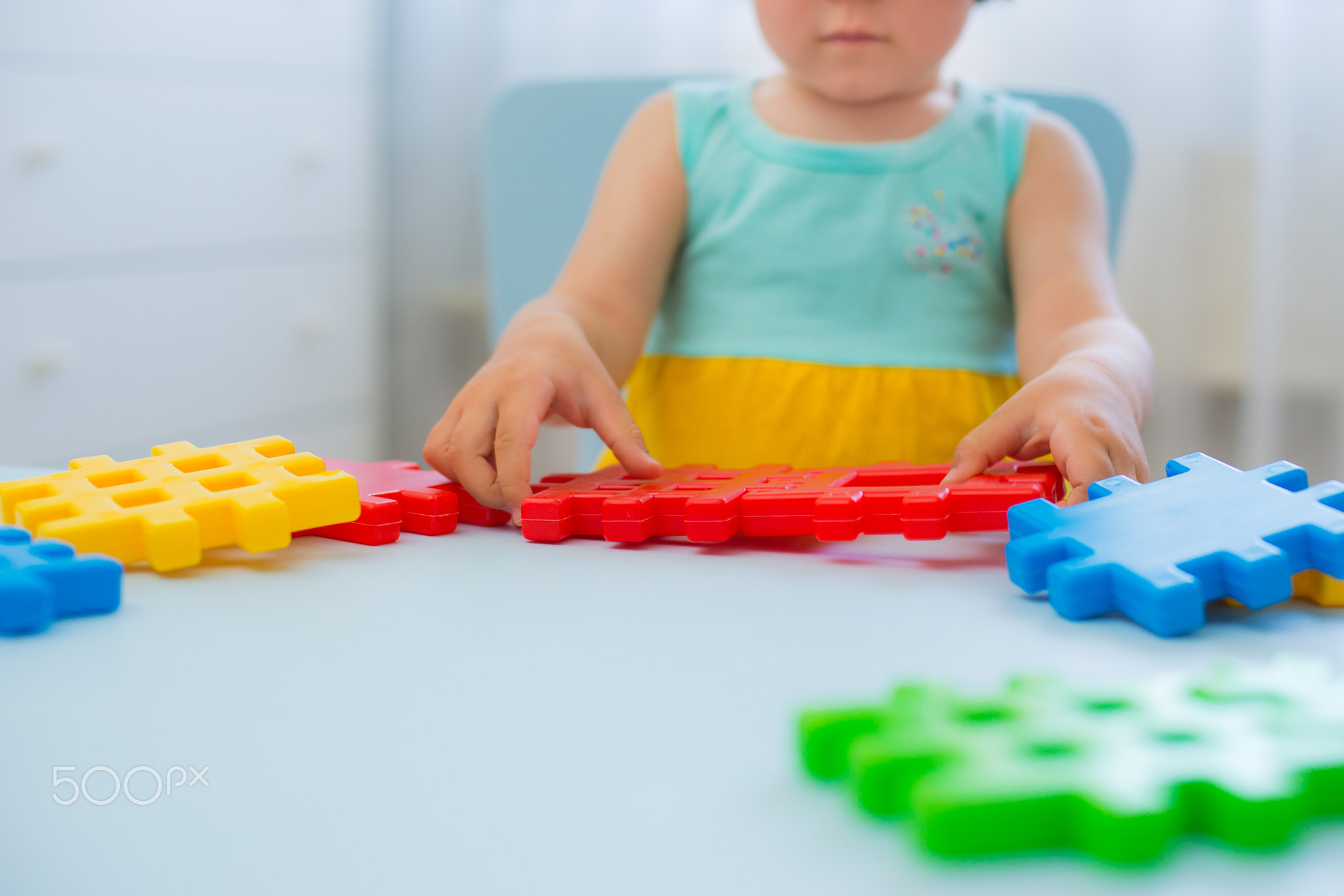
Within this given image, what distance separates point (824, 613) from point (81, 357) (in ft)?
4.45

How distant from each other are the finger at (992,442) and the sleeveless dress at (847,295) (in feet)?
0.94

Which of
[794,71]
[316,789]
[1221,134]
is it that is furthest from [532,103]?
[1221,134]

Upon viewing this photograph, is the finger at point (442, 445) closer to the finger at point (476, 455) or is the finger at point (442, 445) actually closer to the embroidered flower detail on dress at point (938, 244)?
the finger at point (476, 455)

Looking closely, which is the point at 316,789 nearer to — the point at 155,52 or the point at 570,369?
the point at 570,369

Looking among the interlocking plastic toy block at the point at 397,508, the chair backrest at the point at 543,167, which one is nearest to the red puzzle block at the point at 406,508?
the interlocking plastic toy block at the point at 397,508

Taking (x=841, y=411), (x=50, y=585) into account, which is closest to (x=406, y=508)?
(x=50, y=585)

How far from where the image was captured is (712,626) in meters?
0.36

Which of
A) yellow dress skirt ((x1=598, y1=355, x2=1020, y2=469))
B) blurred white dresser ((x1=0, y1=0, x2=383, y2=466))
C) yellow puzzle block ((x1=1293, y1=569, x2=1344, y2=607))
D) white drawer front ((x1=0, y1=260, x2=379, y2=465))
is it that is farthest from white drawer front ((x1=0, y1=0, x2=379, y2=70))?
yellow puzzle block ((x1=1293, y1=569, x2=1344, y2=607))

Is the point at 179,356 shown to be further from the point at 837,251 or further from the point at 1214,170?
the point at 1214,170

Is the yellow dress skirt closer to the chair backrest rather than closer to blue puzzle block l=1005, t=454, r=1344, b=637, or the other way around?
the chair backrest

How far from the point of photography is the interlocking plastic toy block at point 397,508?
469 mm

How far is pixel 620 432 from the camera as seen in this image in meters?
0.56

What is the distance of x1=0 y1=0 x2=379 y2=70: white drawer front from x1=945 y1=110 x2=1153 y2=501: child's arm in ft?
3.84

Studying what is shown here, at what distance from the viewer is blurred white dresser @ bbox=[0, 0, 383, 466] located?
140 cm
